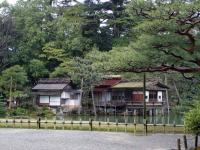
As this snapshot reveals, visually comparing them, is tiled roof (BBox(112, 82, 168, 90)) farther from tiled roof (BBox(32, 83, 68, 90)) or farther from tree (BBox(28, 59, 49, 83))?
tree (BBox(28, 59, 49, 83))

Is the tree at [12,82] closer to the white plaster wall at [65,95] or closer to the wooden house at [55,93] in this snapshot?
the wooden house at [55,93]

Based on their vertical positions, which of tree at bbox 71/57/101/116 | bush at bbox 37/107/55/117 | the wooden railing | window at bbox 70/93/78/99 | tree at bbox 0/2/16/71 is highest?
tree at bbox 0/2/16/71

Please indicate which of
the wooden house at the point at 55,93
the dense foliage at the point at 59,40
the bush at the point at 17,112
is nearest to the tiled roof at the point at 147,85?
the dense foliage at the point at 59,40

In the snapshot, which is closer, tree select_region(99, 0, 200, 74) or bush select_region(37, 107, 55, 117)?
tree select_region(99, 0, 200, 74)

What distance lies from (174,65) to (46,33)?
28.1 metres

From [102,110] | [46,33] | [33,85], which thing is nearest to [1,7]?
[46,33]

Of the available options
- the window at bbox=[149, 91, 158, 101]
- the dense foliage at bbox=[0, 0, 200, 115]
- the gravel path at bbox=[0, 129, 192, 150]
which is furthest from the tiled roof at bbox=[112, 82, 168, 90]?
the gravel path at bbox=[0, 129, 192, 150]

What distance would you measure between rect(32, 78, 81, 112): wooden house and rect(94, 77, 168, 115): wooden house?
3229 millimetres

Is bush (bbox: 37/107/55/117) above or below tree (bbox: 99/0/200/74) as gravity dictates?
below

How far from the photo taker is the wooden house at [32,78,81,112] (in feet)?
143

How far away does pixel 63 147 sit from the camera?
1831 centimetres

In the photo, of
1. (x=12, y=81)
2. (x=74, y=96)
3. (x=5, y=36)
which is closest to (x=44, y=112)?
(x=12, y=81)

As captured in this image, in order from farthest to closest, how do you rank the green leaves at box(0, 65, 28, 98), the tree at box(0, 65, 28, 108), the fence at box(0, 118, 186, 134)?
the green leaves at box(0, 65, 28, 98), the tree at box(0, 65, 28, 108), the fence at box(0, 118, 186, 134)

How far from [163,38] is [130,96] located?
84.6ft
